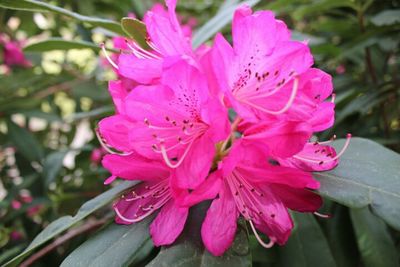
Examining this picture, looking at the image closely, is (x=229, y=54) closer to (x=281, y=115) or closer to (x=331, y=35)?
(x=281, y=115)

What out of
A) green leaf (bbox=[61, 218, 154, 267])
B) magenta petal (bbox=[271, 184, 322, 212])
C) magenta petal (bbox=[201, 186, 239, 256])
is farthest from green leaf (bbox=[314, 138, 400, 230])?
green leaf (bbox=[61, 218, 154, 267])

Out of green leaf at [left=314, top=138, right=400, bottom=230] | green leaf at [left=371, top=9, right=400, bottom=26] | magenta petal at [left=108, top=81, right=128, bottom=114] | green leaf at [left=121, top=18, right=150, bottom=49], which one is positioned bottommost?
green leaf at [left=314, top=138, right=400, bottom=230]

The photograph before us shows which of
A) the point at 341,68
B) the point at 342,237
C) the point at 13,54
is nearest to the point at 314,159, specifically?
the point at 342,237

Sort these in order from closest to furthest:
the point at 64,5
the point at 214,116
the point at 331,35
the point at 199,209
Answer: the point at 214,116 → the point at 199,209 → the point at 331,35 → the point at 64,5

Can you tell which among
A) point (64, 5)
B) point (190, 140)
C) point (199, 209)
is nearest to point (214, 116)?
point (190, 140)

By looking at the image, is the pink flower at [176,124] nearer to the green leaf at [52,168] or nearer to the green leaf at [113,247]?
the green leaf at [113,247]

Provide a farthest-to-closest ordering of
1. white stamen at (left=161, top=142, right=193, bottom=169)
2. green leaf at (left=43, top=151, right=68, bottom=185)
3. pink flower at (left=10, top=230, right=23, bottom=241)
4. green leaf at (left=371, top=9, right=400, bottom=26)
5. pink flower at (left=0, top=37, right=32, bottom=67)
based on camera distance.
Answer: pink flower at (left=0, top=37, right=32, bottom=67) → pink flower at (left=10, top=230, right=23, bottom=241) → green leaf at (left=43, top=151, right=68, bottom=185) → green leaf at (left=371, top=9, right=400, bottom=26) → white stamen at (left=161, top=142, right=193, bottom=169)

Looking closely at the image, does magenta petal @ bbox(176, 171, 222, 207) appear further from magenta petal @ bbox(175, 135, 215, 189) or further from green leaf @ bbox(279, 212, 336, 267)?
green leaf @ bbox(279, 212, 336, 267)
